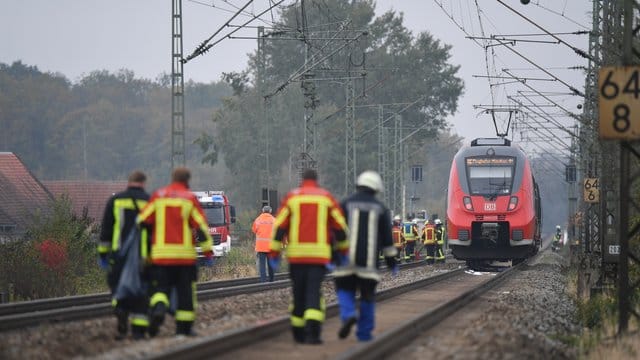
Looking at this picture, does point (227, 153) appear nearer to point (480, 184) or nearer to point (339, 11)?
point (339, 11)

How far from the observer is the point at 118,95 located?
12925 cm

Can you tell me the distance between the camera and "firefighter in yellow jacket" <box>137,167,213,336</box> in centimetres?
1315

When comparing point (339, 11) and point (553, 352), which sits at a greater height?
point (339, 11)

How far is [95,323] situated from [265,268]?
1248cm

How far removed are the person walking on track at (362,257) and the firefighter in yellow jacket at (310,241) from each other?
5.3 inches

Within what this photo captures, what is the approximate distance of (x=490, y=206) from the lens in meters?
34.6

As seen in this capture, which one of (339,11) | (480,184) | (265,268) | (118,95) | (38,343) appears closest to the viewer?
(38,343)

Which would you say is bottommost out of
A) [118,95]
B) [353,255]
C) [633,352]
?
[633,352]

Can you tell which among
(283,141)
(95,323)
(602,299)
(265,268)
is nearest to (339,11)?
(283,141)

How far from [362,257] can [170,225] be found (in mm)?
2119

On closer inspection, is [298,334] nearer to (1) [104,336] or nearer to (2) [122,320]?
(2) [122,320]

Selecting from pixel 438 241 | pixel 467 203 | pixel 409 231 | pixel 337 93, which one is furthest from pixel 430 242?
pixel 337 93

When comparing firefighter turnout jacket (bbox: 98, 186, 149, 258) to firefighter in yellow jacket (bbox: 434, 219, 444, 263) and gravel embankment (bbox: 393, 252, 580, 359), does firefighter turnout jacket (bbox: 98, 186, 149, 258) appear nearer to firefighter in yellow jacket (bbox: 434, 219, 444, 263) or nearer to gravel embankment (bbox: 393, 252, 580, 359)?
gravel embankment (bbox: 393, 252, 580, 359)

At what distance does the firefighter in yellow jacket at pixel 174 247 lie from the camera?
43.1 feet
